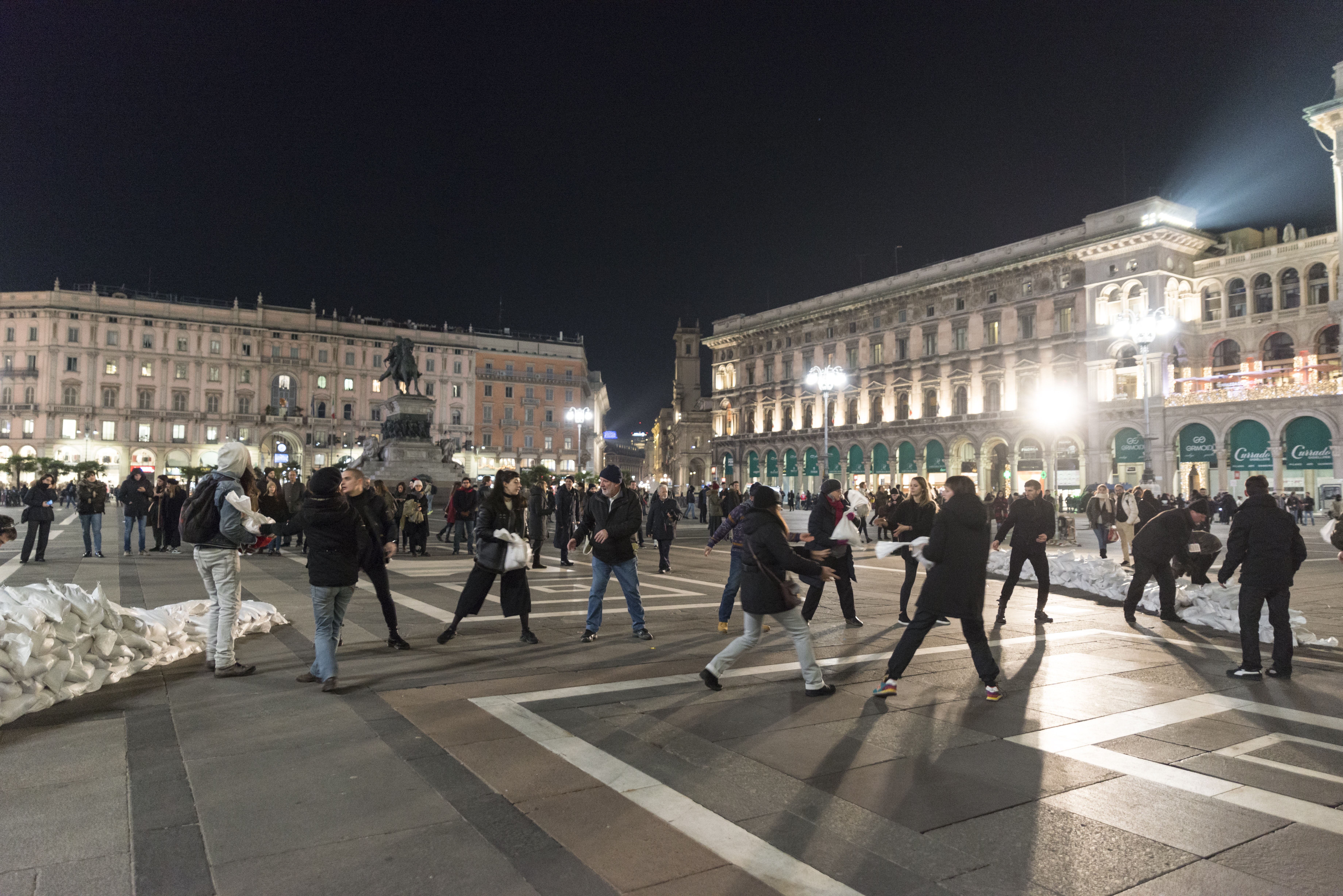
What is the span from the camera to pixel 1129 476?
4375 centimetres

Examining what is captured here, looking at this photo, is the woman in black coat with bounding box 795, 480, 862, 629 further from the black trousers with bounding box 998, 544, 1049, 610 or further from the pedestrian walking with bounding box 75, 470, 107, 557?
the pedestrian walking with bounding box 75, 470, 107, 557

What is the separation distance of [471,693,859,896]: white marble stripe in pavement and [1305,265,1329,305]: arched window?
4679 centimetres

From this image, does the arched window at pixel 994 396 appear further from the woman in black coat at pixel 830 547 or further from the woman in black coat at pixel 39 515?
the woman in black coat at pixel 39 515

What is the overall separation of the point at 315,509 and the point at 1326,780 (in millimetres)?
6404

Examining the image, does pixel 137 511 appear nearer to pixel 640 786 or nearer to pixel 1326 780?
pixel 640 786

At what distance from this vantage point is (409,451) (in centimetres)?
3203

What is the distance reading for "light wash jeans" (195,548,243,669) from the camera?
6266mm

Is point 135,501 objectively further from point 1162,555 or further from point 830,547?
point 1162,555

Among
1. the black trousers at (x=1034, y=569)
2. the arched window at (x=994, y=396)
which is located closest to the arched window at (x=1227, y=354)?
the arched window at (x=994, y=396)

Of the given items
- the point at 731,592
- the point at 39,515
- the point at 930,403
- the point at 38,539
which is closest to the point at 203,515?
the point at 731,592

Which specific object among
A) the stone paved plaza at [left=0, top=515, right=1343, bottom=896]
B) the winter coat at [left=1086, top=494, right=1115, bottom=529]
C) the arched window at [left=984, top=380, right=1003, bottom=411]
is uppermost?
the arched window at [left=984, top=380, right=1003, bottom=411]

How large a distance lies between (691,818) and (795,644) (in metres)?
2.53

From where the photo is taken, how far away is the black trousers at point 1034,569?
924 cm

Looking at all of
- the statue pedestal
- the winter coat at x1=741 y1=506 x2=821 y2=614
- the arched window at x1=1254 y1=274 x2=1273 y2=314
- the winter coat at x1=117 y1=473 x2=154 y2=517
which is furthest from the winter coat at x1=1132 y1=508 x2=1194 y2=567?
→ the arched window at x1=1254 y1=274 x2=1273 y2=314
